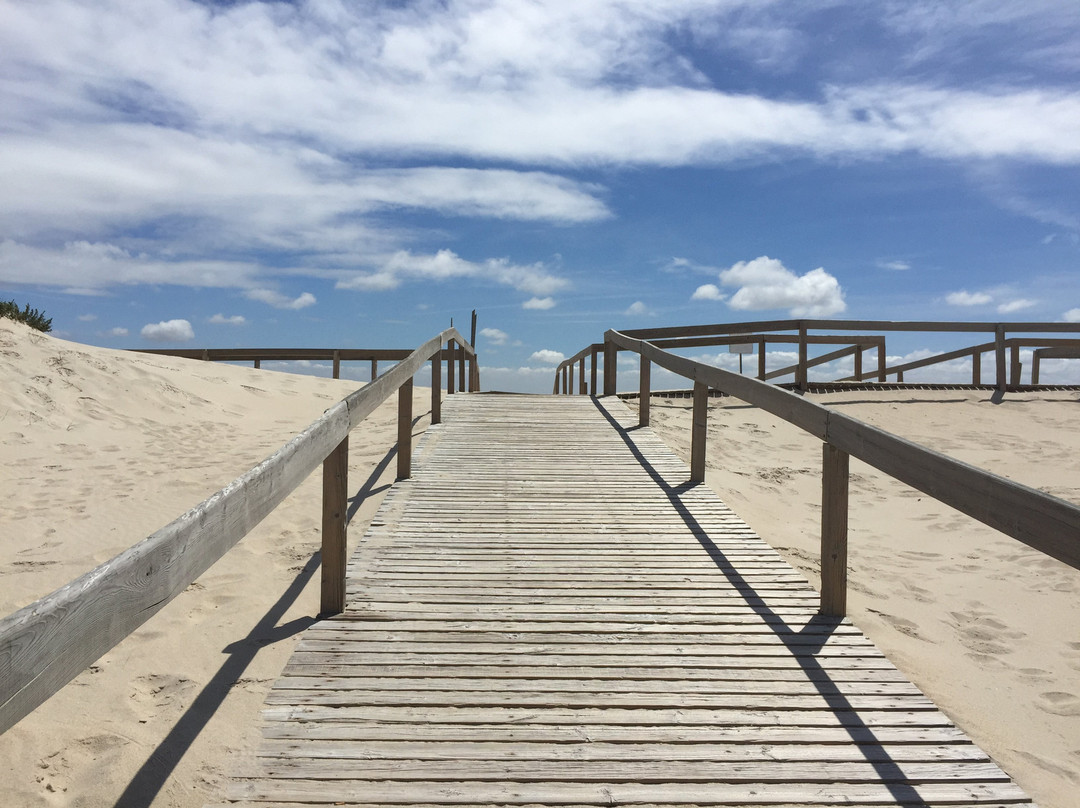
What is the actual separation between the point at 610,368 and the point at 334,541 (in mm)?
7674

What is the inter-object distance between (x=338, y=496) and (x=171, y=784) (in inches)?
54.9

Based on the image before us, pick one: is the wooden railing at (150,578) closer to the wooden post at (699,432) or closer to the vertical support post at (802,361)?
the wooden post at (699,432)

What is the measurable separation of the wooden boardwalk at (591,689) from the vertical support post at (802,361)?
693 centimetres

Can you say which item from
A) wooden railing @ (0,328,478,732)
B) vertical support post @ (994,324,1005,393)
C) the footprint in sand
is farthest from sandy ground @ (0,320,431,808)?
vertical support post @ (994,324,1005,393)

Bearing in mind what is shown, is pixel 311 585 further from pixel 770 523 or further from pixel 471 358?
pixel 471 358

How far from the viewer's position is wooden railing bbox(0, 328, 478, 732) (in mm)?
1294

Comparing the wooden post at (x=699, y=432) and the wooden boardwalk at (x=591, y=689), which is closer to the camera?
the wooden boardwalk at (x=591, y=689)

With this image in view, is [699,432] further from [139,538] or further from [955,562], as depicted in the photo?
[139,538]

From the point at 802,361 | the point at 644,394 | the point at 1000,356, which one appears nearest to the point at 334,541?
the point at 644,394

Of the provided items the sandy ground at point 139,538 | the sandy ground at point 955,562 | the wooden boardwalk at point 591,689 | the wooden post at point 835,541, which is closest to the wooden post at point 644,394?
the sandy ground at point 955,562

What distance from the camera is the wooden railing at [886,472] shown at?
2012 mm

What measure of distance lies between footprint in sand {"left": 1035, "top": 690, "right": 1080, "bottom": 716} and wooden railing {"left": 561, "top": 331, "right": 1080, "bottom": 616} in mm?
857

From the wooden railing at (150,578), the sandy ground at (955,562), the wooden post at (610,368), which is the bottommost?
the sandy ground at (955,562)

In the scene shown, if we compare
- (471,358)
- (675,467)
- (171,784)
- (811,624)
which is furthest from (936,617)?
(471,358)
